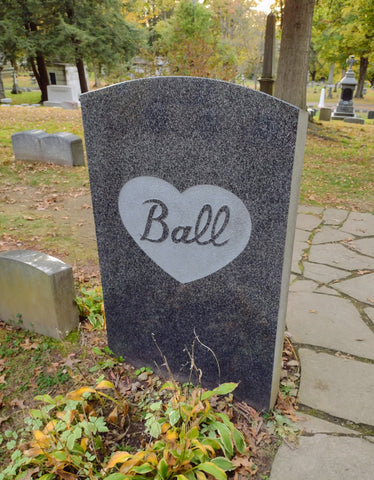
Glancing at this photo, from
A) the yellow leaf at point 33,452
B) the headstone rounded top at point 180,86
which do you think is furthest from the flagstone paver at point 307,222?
the yellow leaf at point 33,452

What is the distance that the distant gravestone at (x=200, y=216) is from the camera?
5.39 ft

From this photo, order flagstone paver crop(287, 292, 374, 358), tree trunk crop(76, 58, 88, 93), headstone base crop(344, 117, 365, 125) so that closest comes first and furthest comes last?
flagstone paver crop(287, 292, 374, 358), headstone base crop(344, 117, 365, 125), tree trunk crop(76, 58, 88, 93)

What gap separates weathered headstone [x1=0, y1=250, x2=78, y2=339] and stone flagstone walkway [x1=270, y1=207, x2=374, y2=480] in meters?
1.59

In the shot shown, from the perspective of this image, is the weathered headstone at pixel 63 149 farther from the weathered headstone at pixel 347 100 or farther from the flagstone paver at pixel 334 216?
the weathered headstone at pixel 347 100

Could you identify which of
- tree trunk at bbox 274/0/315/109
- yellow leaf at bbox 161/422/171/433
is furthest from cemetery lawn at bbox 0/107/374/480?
tree trunk at bbox 274/0/315/109

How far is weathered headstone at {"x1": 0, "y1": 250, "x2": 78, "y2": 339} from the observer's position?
2479mm

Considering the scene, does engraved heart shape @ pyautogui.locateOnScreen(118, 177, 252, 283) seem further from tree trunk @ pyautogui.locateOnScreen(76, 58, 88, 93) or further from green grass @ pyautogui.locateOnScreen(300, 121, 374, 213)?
tree trunk @ pyautogui.locateOnScreen(76, 58, 88, 93)

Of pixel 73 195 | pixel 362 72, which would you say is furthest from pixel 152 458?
pixel 362 72

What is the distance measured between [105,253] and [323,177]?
5.59 m

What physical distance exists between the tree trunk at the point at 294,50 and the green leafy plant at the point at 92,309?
21.0 ft

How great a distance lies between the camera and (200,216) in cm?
187

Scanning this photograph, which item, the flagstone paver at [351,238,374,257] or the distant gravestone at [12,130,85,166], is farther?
the distant gravestone at [12,130,85,166]

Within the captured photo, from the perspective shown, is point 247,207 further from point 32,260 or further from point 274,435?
point 32,260

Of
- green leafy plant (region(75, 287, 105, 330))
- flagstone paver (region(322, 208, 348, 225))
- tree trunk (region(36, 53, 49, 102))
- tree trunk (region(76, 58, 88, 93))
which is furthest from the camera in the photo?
tree trunk (region(76, 58, 88, 93))
